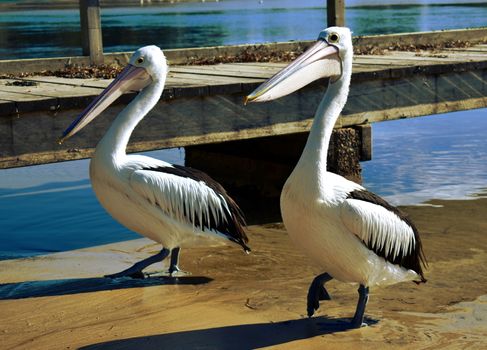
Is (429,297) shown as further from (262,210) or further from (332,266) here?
(262,210)

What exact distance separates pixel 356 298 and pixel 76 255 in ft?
8.19

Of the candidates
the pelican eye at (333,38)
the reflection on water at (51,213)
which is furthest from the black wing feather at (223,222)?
the reflection on water at (51,213)

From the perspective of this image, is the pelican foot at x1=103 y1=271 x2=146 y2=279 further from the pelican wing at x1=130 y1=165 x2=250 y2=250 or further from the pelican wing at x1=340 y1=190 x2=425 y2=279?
the pelican wing at x1=340 y1=190 x2=425 y2=279

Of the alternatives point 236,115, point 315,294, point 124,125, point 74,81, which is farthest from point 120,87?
point 315,294

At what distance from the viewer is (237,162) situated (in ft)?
31.9

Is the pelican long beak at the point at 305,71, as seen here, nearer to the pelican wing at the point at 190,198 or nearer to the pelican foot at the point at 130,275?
the pelican wing at the point at 190,198

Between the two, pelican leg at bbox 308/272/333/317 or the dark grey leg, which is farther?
the dark grey leg

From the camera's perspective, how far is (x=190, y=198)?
6090 millimetres

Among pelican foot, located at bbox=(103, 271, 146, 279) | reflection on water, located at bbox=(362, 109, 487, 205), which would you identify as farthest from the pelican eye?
reflection on water, located at bbox=(362, 109, 487, 205)

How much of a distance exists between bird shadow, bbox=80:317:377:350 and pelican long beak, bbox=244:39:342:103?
1228mm

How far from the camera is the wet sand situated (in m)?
5.20

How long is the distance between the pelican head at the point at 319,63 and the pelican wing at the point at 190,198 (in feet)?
3.69

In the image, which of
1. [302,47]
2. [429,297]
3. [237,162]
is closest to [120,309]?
[429,297]

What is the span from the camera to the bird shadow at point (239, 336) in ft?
16.7
